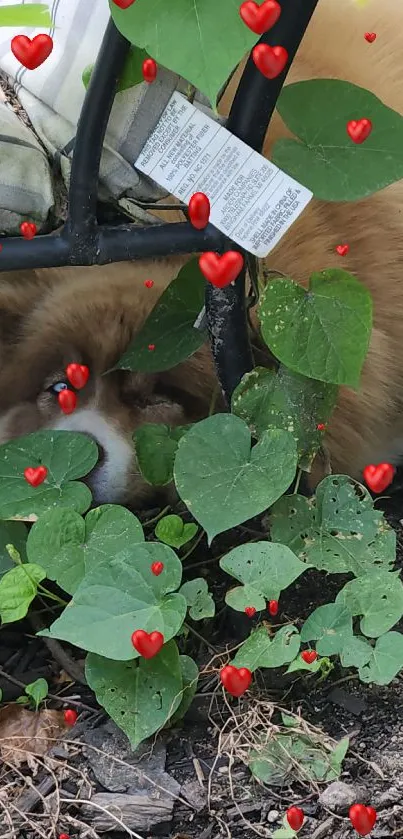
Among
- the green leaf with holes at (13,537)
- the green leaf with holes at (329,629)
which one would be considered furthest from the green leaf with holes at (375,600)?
the green leaf with holes at (13,537)

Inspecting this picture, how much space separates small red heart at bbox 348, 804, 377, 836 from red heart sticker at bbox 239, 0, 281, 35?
0.80 meters

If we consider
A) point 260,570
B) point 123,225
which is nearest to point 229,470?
point 260,570

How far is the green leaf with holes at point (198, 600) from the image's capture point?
3.78ft

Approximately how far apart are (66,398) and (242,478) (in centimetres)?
27

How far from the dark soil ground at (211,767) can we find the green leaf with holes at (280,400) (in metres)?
0.29

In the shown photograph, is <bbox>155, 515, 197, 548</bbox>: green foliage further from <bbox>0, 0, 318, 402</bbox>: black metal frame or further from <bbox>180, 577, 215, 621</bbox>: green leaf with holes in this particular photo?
<bbox>0, 0, 318, 402</bbox>: black metal frame

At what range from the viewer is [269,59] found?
958 millimetres

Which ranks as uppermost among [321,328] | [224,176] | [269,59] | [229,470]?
[269,59]

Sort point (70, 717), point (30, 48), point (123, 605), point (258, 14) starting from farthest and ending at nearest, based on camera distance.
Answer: point (70, 717) < point (123, 605) < point (30, 48) < point (258, 14)

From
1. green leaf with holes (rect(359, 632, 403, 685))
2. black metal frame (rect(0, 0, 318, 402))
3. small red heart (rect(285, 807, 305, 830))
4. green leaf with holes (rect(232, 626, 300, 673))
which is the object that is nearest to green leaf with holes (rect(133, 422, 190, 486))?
black metal frame (rect(0, 0, 318, 402))

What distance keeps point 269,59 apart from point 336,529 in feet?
1.94

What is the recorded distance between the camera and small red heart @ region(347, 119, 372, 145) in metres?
1.00

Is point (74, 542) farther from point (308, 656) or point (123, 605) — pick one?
point (308, 656)

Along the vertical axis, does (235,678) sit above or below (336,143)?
below
